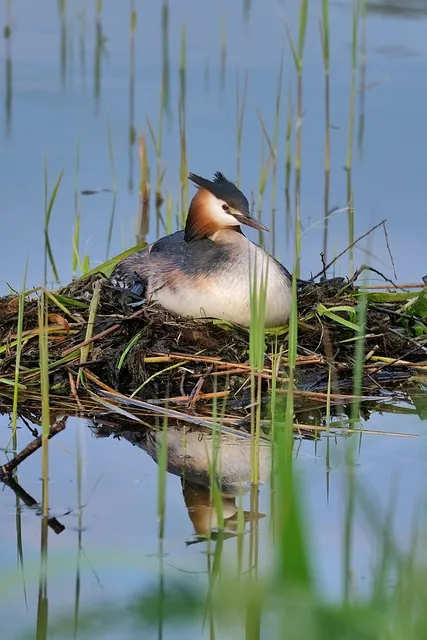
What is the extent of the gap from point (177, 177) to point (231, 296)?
3077 mm

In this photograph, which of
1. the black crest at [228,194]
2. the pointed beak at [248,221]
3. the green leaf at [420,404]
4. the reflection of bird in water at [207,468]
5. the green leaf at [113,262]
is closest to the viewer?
the reflection of bird in water at [207,468]

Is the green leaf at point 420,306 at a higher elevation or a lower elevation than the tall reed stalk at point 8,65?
lower

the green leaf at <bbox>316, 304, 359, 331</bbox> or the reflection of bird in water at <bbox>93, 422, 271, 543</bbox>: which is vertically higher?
the green leaf at <bbox>316, 304, 359, 331</bbox>

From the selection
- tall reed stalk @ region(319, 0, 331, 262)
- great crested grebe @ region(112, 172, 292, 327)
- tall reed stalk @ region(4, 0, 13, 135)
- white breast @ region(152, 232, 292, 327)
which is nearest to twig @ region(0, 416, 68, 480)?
great crested grebe @ region(112, 172, 292, 327)

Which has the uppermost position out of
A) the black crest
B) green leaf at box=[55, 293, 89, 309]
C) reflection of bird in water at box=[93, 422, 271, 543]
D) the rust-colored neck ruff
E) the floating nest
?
the black crest

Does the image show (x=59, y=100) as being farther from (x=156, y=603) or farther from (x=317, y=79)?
(x=156, y=603)

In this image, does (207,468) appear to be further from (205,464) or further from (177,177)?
(177,177)

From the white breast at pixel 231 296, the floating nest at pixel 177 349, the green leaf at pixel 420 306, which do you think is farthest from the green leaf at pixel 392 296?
the white breast at pixel 231 296

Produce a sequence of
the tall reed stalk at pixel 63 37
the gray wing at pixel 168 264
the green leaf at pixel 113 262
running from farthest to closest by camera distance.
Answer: the tall reed stalk at pixel 63 37 < the green leaf at pixel 113 262 < the gray wing at pixel 168 264

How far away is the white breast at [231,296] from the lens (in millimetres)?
6047

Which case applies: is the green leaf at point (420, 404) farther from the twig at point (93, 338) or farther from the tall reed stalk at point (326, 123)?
the tall reed stalk at point (326, 123)

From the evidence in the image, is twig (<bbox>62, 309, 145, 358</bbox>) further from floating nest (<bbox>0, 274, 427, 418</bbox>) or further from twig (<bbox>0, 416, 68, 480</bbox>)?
twig (<bbox>0, 416, 68, 480</bbox>)

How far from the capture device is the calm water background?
4211 mm

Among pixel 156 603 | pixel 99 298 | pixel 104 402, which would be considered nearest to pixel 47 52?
pixel 99 298
